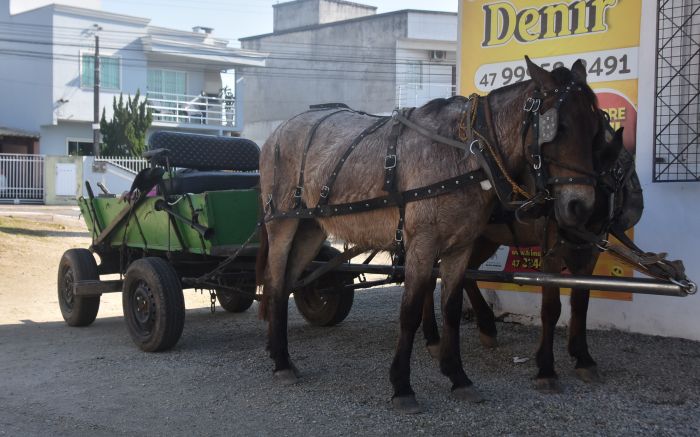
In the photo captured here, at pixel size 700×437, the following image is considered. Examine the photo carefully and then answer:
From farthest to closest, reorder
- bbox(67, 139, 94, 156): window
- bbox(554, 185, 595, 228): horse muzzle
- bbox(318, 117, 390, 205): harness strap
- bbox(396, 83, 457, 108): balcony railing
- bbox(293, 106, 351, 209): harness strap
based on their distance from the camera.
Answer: bbox(396, 83, 457, 108): balcony railing
bbox(67, 139, 94, 156): window
bbox(293, 106, 351, 209): harness strap
bbox(318, 117, 390, 205): harness strap
bbox(554, 185, 595, 228): horse muzzle

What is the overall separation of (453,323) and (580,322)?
1.08 meters

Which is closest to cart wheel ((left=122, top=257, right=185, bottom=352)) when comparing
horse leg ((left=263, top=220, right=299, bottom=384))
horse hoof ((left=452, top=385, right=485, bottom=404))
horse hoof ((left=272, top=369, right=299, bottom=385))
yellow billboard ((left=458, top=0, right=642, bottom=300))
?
horse leg ((left=263, top=220, right=299, bottom=384))

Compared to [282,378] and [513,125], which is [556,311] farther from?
[282,378]

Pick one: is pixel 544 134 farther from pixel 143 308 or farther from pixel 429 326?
pixel 143 308

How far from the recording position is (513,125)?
15.3ft

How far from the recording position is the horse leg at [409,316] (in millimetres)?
4766

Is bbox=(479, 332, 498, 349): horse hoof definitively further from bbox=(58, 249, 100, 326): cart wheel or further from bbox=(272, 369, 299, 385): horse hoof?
bbox=(58, 249, 100, 326): cart wheel

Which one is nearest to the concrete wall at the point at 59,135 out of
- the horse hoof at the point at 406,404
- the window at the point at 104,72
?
the window at the point at 104,72

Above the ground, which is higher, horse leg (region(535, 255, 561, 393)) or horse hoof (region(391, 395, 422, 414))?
horse leg (region(535, 255, 561, 393))

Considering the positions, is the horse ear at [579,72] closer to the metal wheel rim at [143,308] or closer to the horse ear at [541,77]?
the horse ear at [541,77]

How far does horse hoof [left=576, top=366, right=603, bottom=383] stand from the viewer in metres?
5.51

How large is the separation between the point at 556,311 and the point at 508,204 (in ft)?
4.14

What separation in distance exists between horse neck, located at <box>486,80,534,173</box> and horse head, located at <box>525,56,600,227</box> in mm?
134

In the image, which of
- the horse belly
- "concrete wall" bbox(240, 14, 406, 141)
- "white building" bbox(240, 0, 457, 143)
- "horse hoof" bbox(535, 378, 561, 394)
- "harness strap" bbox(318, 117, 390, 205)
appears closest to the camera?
the horse belly
